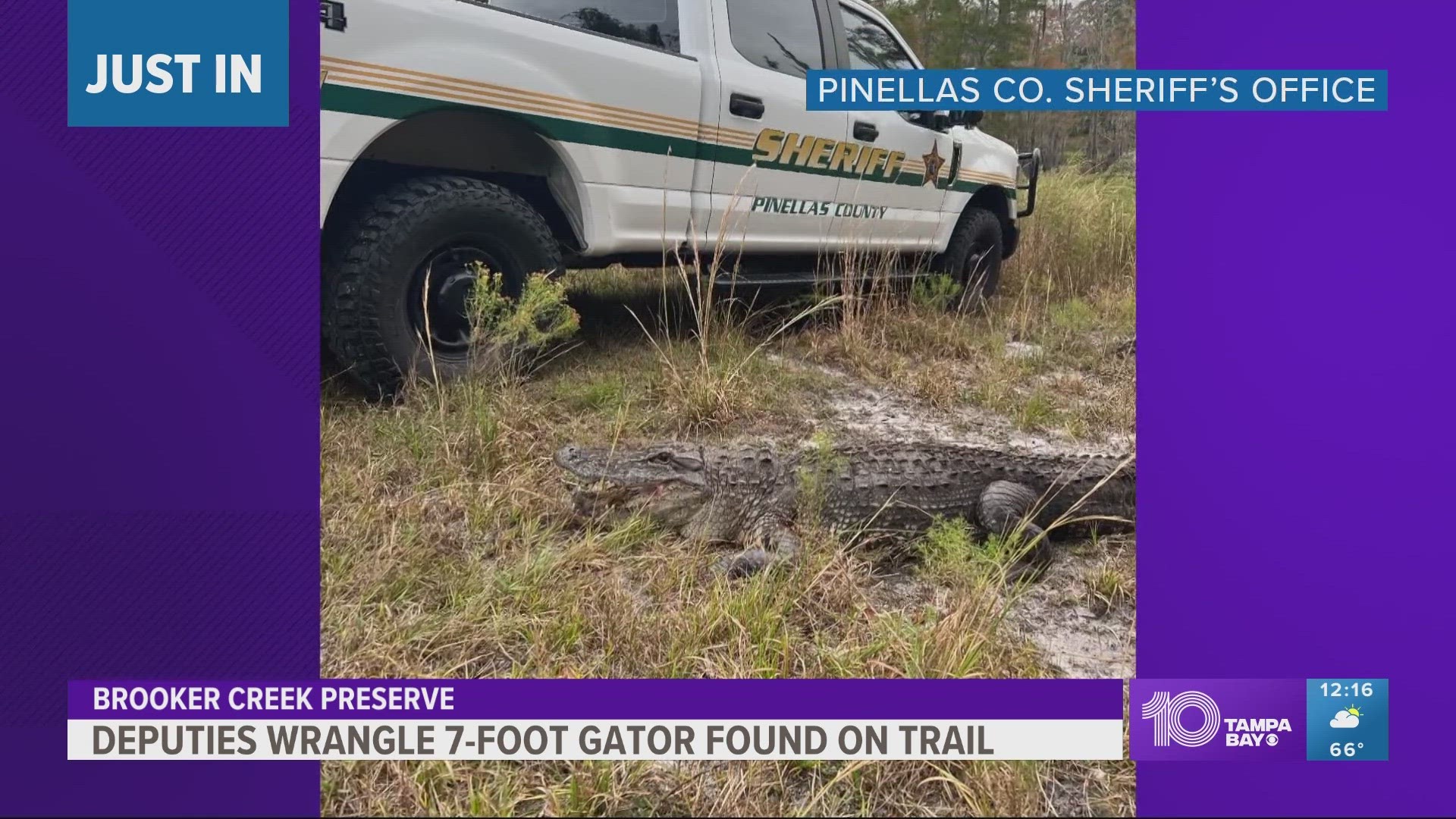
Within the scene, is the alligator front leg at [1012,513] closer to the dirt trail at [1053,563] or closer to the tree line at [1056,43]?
the dirt trail at [1053,563]

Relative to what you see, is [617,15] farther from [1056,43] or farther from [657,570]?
[657,570]

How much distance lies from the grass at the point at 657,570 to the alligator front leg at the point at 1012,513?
30 cm

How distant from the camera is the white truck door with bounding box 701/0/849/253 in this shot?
12.4 feet

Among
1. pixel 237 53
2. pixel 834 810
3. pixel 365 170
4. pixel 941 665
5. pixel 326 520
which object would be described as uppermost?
pixel 365 170

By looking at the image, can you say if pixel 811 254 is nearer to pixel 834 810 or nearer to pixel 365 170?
pixel 365 170

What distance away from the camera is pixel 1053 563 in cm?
257

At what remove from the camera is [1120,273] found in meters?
4.25

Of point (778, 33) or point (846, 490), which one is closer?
point (846, 490)

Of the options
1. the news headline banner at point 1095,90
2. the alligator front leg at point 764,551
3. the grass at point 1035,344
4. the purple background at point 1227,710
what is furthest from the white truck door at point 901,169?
the purple background at point 1227,710

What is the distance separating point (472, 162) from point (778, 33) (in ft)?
5.69

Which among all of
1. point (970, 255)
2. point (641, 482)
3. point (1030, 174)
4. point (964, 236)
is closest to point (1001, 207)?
point (1030, 174)

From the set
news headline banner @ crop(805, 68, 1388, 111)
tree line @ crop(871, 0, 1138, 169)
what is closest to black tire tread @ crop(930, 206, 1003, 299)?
tree line @ crop(871, 0, 1138, 169)

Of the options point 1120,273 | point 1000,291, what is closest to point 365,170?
point 1120,273

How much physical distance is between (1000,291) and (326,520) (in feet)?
17.3
